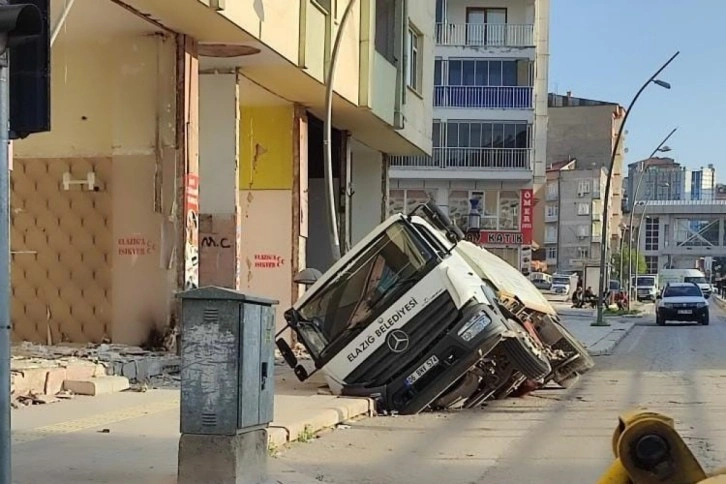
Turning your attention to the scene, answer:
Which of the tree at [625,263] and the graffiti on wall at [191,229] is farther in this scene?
the tree at [625,263]

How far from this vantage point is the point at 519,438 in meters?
9.48

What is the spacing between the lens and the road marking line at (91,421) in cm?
800

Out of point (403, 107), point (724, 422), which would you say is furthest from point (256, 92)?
point (724, 422)

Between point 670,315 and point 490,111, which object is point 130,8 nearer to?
point 670,315

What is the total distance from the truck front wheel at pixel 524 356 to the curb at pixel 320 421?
1785 millimetres

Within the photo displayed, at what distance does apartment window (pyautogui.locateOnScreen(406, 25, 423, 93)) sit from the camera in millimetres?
22641

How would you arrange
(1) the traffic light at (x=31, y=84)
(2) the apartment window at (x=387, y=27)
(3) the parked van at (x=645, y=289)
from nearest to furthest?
(1) the traffic light at (x=31, y=84)
(2) the apartment window at (x=387, y=27)
(3) the parked van at (x=645, y=289)

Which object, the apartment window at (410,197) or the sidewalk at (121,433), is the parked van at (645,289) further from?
the sidewalk at (121,433)

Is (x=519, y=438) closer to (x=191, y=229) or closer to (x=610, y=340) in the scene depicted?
(x=191, y=229)

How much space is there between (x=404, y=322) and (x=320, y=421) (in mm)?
1889

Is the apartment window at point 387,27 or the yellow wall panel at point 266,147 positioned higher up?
the apartment window at point 387,27

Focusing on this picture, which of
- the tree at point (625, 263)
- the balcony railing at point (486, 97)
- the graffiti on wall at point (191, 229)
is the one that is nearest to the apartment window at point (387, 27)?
the graffiti on wall at point (191, 229)

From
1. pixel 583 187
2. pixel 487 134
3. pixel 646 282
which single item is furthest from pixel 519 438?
pixel 583 187

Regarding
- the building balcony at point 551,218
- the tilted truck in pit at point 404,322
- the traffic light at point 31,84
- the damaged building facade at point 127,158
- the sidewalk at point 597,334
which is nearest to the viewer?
the traffic light at point 31,84
